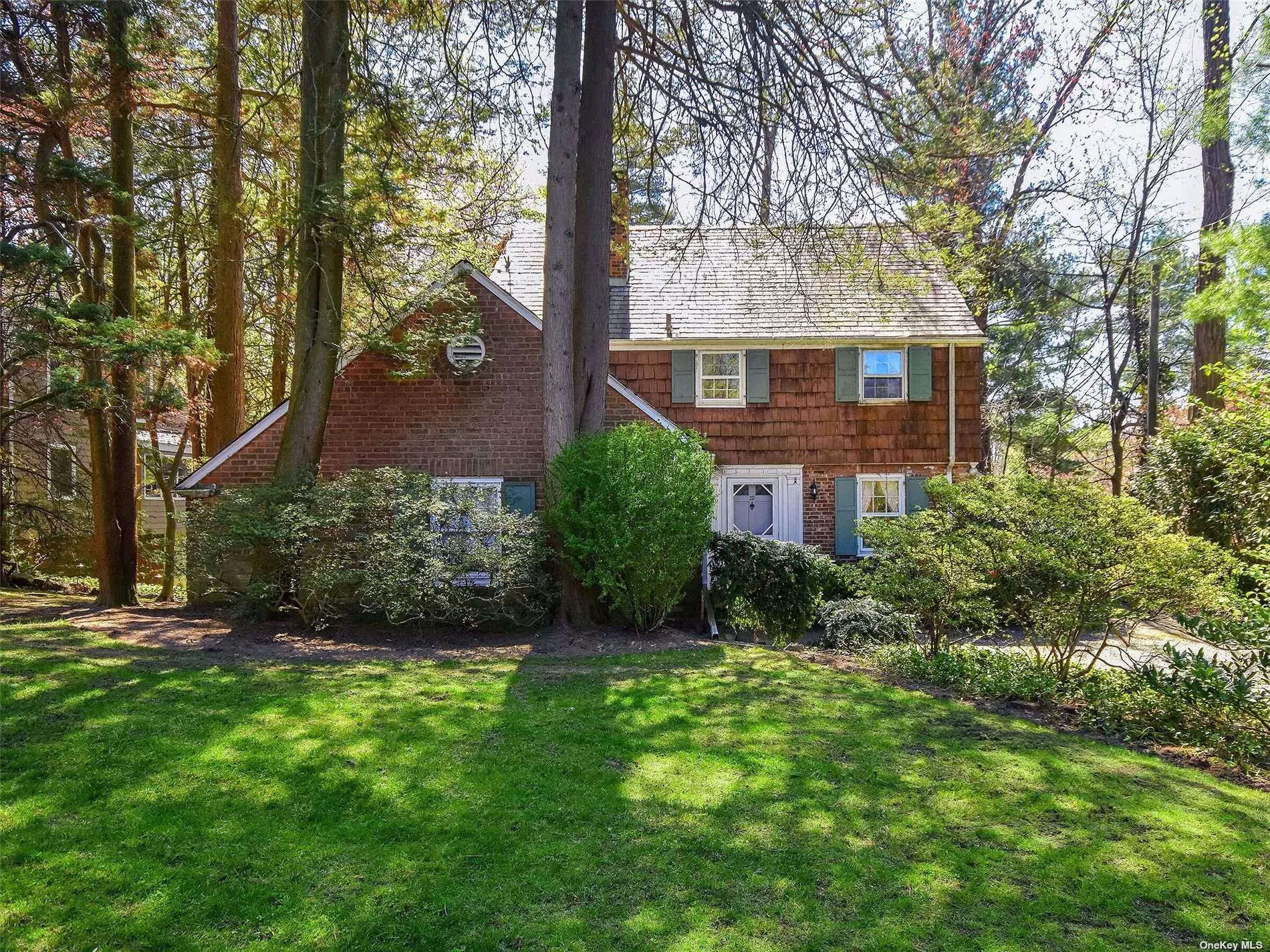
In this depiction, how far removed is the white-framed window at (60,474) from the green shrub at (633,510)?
910 centimetres

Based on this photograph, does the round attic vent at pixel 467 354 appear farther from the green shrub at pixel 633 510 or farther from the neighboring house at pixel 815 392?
the green shrub at pixel 633 510

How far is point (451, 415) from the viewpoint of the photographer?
40.1 ft

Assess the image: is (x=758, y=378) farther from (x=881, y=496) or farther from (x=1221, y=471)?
(x=1221, y=471)

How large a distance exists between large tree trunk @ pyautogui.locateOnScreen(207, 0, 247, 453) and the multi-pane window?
39.6ft

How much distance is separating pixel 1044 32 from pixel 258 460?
1644 cm

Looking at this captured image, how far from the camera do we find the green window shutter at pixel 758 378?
1513 centimetres

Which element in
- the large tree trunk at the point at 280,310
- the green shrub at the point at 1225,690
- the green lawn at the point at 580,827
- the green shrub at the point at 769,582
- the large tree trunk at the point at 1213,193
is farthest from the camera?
the large tree trunk at the point at 1213,193

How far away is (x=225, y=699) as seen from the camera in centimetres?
568

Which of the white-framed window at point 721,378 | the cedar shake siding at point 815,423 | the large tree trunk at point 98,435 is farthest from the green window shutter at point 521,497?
the large tree trunk at point 98,435

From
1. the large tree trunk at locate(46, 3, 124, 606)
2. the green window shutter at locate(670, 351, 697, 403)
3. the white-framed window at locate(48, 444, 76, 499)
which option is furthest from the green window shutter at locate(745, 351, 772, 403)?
the white-framed window at locate(48, 444, 76, 499)

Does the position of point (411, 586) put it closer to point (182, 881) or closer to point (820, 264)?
point (182, 881)

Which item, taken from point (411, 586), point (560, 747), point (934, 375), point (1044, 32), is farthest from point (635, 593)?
point (1044, 32)

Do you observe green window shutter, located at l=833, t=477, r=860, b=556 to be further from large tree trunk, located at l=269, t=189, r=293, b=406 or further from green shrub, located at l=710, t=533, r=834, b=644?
large tree trunk, located at l=269, t=189, r=293, b=406

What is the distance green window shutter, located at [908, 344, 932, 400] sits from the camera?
15008 millimetres
